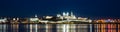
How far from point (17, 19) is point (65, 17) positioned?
607 cm

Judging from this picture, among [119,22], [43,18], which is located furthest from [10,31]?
[43,18]

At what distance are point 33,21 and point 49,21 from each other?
156cm

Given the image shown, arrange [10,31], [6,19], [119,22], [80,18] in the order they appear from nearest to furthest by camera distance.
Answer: [10,31], [119,22], [6,19], [80,18]

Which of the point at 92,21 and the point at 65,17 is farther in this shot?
the point at 65,17

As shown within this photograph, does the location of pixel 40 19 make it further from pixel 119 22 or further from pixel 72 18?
pixel 119 22

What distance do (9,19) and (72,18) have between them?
21.6ft

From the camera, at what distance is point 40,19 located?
164ft

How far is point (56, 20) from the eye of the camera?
1971 inches

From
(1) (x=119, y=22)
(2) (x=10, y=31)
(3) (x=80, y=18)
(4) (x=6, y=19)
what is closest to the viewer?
(2) (x=10, y=31)

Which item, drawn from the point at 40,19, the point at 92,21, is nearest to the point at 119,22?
the point at 92,21

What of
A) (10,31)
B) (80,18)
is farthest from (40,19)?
(10,31)

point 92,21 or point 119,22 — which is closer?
point 119,22

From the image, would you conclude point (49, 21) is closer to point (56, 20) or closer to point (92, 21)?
point (56, 20)

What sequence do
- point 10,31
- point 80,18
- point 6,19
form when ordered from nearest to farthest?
point 10,31 → point 6,19 → point 80,18
